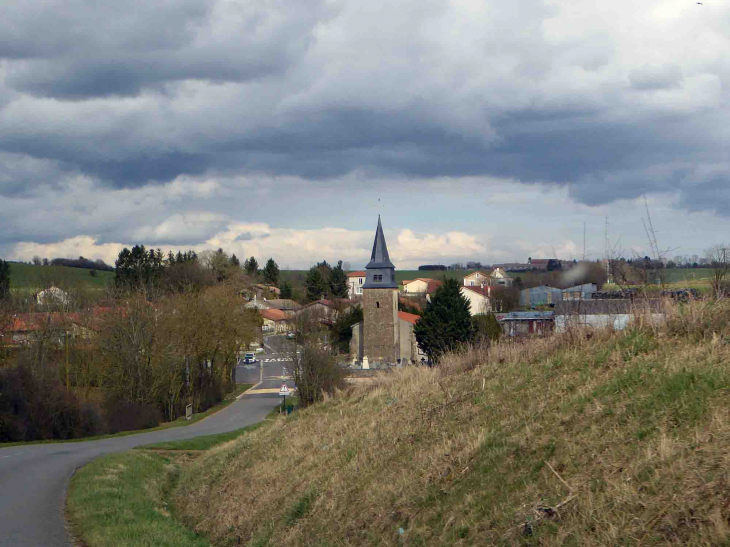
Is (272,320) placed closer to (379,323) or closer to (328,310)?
(328,310)

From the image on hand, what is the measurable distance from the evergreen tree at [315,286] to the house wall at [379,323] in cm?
5748

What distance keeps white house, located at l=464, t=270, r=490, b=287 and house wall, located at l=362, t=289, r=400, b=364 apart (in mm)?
21781

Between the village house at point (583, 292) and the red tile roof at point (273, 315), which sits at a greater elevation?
the village house at point (583, 292)

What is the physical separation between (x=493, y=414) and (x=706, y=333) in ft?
9.90

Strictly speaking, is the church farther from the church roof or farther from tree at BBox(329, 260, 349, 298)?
tree at BBox(329, 260, 349, 298)

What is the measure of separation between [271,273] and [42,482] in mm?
153358

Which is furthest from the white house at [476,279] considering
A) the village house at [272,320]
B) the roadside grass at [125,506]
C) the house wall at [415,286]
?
the roadside grass at [125,506]

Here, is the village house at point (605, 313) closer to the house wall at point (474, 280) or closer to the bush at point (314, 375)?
the bush at point (314, 375)

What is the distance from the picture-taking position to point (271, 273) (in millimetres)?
170000

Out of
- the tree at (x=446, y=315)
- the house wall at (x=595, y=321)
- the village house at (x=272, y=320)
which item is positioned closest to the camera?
the house wall at (x=595, y=321)

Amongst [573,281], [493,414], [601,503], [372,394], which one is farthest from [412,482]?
[573,281]

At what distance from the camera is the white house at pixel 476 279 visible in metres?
107

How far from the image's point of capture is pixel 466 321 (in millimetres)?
64188

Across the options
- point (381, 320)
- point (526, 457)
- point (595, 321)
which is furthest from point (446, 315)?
point (526, 457)
